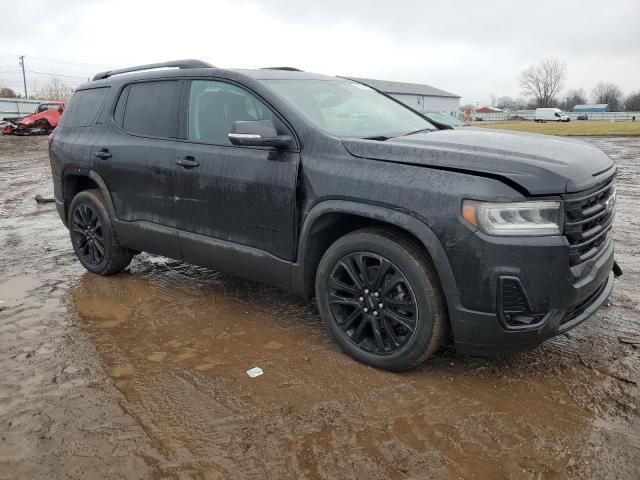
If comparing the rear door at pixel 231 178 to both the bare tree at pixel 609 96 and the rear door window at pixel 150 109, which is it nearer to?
the rear door window at pixel 150 109

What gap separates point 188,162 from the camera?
389 centimetres

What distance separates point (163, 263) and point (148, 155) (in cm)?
159

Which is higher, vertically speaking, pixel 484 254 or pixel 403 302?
pixel 484 254

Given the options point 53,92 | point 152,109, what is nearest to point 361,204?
point 152,109

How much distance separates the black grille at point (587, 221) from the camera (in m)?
2.66

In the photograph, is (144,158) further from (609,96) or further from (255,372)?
(609,96)

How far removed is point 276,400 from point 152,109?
8.86 ft

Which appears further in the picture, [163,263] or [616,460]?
[163,263]

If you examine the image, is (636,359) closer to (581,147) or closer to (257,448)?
(581,147)

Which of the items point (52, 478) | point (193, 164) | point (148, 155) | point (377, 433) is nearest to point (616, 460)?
point (377, 433)

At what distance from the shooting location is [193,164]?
3854mm

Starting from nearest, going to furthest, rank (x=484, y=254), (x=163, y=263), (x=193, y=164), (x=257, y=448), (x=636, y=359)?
(x=257, y=448)
(x=484, y=254)
(x=636, y=359)
(x=193, y=164)
(x=163, y=263)

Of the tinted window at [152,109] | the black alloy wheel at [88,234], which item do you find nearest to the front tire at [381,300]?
the tinted window at [152,109]

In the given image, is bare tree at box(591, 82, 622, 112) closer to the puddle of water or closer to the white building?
the white building
